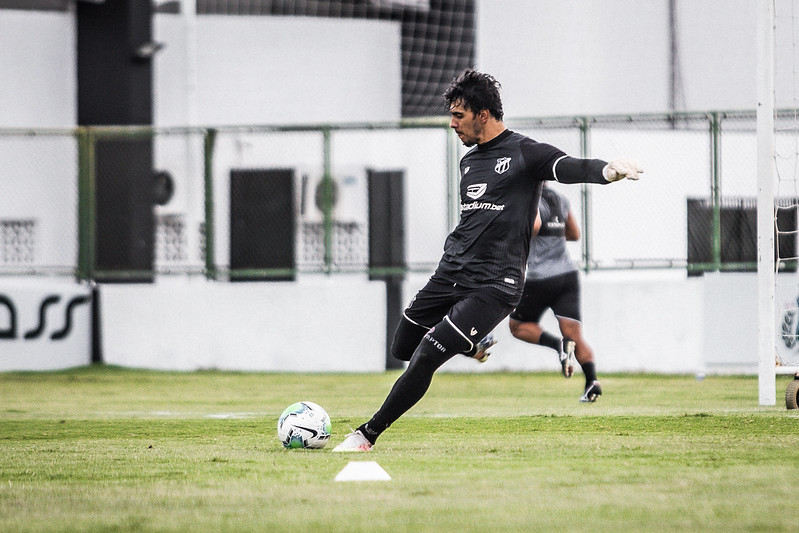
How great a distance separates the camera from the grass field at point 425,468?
4.66 m

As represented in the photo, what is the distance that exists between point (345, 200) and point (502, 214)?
10304mm

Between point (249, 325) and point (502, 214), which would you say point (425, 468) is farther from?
point (249, 325)

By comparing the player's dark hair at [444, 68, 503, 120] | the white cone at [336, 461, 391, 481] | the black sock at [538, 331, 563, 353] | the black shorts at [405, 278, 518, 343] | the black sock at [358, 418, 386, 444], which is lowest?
the white cone at [336, 461, 391, 481]

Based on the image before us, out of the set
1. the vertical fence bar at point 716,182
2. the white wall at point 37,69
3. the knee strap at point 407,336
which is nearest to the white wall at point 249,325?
the vertical fence bar at point 716,182

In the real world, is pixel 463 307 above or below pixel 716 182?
below

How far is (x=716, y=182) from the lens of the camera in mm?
16156

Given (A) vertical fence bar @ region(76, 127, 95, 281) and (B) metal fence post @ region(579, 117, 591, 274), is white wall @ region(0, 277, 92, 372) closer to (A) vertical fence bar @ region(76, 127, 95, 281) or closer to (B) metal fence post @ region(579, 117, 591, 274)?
(A) vertical fence bar @ region(76, 127, 95, 281)

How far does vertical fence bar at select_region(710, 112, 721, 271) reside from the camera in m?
16.0

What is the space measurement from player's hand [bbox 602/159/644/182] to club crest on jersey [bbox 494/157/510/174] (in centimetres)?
69

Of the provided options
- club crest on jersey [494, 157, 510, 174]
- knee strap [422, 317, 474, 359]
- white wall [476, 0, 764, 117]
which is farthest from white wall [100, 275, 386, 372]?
knee strap [422, 317, 474, 359]

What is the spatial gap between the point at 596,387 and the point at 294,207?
280 inches

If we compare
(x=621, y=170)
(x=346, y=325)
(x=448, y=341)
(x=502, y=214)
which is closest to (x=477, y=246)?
(x=502, y=214)

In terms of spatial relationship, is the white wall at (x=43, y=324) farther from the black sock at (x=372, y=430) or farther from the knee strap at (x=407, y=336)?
the black sock at (x=372, y=430)

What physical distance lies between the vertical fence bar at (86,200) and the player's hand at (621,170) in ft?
40.2
